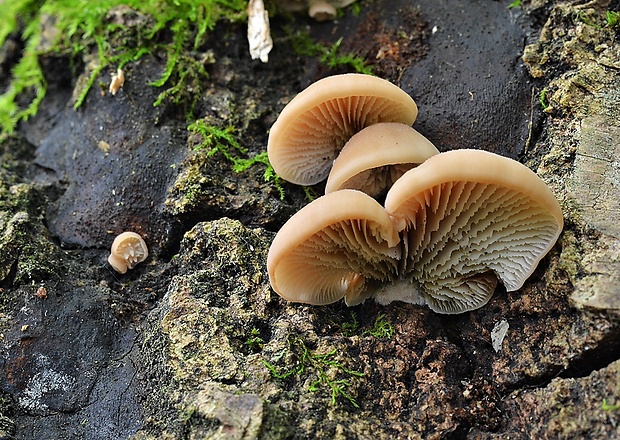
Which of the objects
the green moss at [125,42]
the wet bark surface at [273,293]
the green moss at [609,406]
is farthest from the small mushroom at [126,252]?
the green moss at [609,406]

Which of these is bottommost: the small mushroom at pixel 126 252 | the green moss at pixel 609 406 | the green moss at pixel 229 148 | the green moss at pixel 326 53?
the small mushroom at pixel 126 252

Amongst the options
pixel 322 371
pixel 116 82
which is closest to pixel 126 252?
pixel 116 82

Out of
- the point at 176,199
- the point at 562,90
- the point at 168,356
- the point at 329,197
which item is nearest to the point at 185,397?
the point at 168,356

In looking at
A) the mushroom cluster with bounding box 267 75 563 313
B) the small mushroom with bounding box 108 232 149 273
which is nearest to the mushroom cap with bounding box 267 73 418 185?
the mushroom cluster with bounding box 267 75 563 313

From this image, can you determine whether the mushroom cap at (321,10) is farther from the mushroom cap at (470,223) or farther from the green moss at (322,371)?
the green moss at (322,371)

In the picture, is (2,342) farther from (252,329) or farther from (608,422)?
(608,422)

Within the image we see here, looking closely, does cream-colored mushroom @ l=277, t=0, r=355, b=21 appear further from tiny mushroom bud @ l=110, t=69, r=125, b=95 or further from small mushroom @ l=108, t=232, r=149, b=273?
small mushroom @ l=108, t=232, r=149, b=273

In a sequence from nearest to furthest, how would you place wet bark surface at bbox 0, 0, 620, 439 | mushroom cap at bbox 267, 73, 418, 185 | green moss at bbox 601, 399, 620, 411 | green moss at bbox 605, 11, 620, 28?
green moss at bbox 601, 399, 620, 411
wet bark surface at bbox 0, 0, 620, 439
mushroom cap at bbox 267, 73, 418, 185
green moss at bbox 605, 11, 620, 28
